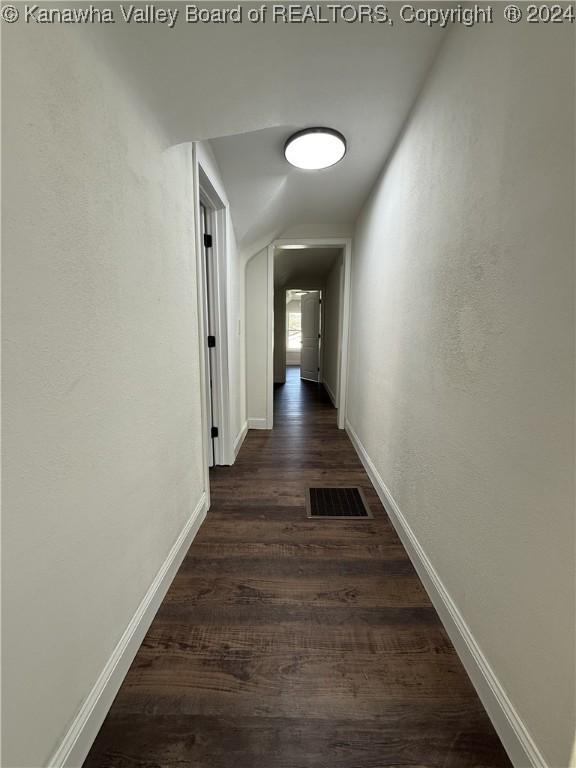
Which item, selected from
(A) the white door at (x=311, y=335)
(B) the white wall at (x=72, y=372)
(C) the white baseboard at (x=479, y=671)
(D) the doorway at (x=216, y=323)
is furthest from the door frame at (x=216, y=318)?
(A) the white door at (x=311, y=335)

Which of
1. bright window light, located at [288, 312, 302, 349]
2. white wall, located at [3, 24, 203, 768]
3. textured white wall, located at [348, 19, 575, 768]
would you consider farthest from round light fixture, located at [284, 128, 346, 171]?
bright window light, located at [288, 312, 302, 349]

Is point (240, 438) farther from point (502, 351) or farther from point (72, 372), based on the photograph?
point (502, 351)

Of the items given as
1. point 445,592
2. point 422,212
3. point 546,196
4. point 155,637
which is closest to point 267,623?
point 155,637

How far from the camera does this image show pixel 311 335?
22.1ft

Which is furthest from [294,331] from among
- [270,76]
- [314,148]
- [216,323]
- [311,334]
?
[270,76]

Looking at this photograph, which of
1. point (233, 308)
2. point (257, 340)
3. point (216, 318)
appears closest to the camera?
point (216, 318)

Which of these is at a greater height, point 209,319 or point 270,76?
point 270,76

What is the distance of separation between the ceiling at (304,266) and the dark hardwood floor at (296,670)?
11.7ft

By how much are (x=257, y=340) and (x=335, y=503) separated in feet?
6.72

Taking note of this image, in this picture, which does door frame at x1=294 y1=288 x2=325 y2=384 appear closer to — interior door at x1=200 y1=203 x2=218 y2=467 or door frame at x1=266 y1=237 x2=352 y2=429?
door frame at x1=266 y1=237 x2=352 y2=429

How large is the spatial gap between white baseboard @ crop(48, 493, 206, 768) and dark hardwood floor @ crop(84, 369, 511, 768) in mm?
35

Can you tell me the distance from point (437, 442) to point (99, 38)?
5.82 feet

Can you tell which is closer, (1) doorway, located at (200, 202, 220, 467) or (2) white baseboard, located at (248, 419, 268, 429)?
(1) doorway, located at (200, 202, 220, 467)

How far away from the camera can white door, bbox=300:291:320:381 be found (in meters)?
6.52
